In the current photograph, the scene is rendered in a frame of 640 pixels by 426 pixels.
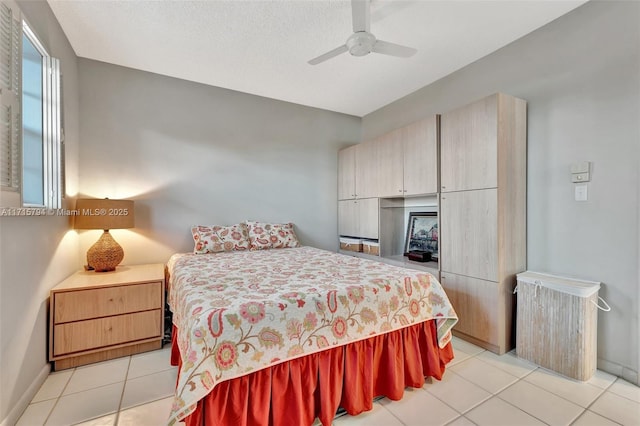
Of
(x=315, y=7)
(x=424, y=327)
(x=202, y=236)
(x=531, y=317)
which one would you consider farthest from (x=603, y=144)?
(x=202, y=236)

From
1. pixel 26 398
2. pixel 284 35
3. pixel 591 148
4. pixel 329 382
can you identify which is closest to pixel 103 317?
pixel 26 398

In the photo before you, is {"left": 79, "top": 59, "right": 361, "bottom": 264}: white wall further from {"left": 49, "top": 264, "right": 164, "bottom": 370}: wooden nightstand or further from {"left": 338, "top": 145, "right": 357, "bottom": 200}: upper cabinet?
{"left": 49, "top": 264, "right": 164, "bottom": 370}: wooden nightstand

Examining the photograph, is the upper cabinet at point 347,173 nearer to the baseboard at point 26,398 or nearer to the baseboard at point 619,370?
the baseboard at point 619,370

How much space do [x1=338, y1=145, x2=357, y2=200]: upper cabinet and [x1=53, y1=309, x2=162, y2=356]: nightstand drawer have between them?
267cm

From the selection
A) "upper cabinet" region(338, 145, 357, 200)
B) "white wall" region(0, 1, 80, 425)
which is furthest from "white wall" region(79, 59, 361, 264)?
"white wall" region(0, 1, 80, 425)

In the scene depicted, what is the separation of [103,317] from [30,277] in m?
0.60

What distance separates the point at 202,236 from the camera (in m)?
3.04

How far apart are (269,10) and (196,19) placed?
0.59m


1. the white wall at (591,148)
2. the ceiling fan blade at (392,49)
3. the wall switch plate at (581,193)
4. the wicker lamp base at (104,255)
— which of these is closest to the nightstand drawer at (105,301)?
the wicker lamp base at (104,255)

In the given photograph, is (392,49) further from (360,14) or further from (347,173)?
(347,173)

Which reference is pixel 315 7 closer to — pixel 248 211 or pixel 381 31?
pixel 381 31

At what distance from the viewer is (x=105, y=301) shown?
7.08 feet

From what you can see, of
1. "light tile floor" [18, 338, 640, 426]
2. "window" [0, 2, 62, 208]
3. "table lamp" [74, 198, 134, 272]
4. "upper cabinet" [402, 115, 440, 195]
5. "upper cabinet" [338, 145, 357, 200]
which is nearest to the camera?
"window" [0, 2, 62, 208]

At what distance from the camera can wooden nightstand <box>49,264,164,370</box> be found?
2023 mm
